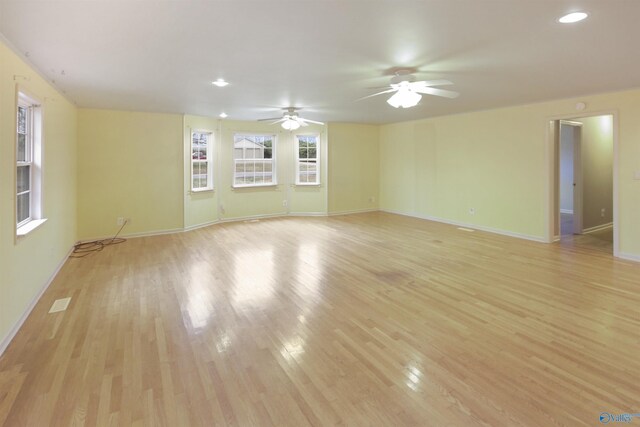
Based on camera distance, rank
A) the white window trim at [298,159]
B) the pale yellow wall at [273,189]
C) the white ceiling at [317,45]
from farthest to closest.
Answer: the white window trim at [298,159] → the pale yellow wall at [273,189] → the white ceiling at [317,45]

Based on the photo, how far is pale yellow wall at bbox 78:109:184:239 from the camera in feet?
18.9

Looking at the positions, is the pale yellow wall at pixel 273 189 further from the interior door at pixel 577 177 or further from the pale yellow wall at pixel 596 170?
the pale yellow wall at pixel 596 170

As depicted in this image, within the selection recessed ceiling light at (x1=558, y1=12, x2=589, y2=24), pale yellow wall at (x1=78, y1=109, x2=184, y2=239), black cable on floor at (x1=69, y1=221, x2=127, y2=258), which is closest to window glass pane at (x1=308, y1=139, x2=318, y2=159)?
pale yellow wall at (x1=78, y1=109, x2=184, y2=239)

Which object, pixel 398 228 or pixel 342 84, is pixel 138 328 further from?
pixel 398 228

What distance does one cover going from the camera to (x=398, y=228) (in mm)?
6980

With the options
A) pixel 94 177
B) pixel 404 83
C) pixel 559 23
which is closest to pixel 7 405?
pixel 404 83

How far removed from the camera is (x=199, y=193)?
280 inches

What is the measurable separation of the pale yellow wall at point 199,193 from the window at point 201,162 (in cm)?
9

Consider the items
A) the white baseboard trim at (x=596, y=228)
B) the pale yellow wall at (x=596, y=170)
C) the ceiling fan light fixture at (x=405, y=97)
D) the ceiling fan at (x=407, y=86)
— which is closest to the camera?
the ceiling fan at (x=407, y=86)

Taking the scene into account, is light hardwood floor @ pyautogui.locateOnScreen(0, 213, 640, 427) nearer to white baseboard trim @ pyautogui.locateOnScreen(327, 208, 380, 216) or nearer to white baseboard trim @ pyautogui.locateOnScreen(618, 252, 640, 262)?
white baseboard trim @ pyautogui.locateOnScreen(618, 252, 640, 262)

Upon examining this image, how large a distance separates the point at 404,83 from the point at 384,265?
90.1 inches

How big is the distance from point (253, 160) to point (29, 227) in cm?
514

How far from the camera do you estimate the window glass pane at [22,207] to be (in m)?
3.31

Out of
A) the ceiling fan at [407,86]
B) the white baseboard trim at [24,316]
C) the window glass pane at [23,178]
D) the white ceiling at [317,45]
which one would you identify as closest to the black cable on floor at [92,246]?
the white baseboard trim at [24,316]
